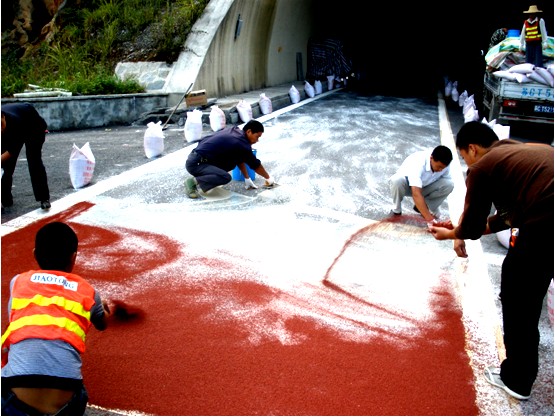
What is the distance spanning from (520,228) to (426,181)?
9.46 ft

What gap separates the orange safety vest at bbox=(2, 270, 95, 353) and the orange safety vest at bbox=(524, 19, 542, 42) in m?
10.3

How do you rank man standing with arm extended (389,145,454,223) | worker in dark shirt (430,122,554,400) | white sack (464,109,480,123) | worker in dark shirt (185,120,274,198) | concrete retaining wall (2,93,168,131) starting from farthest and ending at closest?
white sack (464,109,480,123), concrete retaining wall (2,93,168,131), worker in dark shirt (185,120,274,198), man standing with arm extended (389,145,454,223), worker in dark shirt (430,122,554,400)

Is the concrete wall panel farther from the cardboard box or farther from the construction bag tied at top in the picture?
the construction bag tied at top

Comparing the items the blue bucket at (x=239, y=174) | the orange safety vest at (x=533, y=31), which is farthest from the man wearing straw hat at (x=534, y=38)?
the blue bucket at (x=239, y=174)

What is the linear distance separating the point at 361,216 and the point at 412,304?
6.73 ft

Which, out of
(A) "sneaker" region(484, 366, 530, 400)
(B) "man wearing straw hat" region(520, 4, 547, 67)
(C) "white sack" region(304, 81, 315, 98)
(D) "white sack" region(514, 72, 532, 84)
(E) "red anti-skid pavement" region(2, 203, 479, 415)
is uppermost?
(B) "man wearing straw hat" region(520, 4, 547, 67)

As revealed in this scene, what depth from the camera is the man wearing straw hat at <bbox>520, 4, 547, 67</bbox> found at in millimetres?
10242

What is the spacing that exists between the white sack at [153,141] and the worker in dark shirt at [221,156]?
206 centimetres

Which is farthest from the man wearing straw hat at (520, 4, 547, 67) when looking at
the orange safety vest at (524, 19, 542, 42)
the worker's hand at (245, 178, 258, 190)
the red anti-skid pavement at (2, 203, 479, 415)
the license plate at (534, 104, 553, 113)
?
the red anti-skid pavement at (2, 203, 479, 415)

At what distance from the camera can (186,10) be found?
13.7 m

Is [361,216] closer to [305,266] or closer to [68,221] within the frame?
[305,266]

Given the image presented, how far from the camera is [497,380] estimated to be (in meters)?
3.10

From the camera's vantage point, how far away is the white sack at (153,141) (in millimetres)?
8266

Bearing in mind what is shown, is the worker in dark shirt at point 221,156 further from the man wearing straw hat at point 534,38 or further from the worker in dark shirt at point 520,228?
the man wearing straw hat at point 534,38
